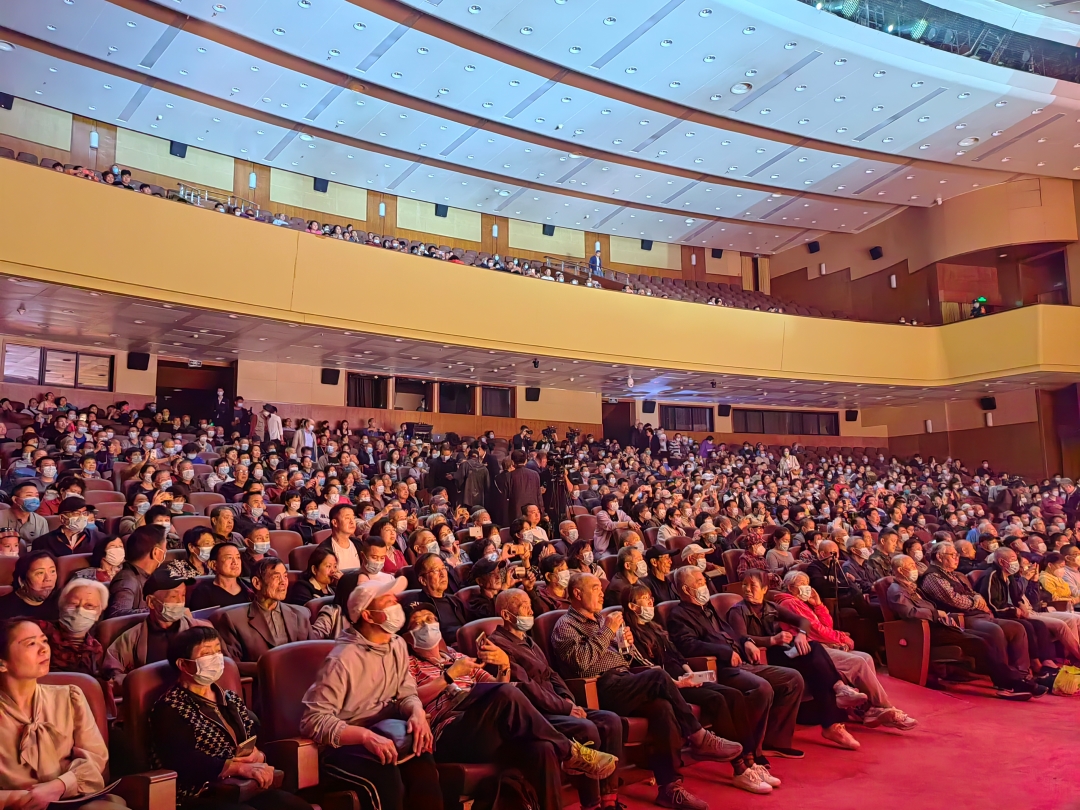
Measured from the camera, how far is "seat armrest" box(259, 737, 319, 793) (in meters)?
2.51

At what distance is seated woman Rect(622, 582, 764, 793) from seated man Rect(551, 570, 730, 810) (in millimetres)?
130

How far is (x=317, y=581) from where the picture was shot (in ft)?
13.4

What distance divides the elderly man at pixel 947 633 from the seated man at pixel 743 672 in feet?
5.34

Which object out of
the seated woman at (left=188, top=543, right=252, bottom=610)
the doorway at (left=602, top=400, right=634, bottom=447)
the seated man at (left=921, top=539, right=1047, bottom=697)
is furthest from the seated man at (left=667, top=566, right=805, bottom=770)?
the doorway at (left=602, top=400, right=634, bottom=447)

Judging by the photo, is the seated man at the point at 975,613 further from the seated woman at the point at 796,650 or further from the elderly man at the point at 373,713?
the elderly man at the point at 373,713

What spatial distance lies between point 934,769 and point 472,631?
2.13 m

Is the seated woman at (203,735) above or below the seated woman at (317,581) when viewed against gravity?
below

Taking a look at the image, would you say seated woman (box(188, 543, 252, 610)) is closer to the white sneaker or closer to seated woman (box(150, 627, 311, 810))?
seated woman (box(150, 627, 311, 810))

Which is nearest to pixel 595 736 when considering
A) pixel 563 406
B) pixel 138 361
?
pixel 138 361

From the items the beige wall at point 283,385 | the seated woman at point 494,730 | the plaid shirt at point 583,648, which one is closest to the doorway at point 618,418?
the beige wall at point 283,385

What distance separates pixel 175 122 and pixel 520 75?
514 centimetres

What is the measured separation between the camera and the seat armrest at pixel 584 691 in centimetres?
353

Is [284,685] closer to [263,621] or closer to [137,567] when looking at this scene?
[263,621]

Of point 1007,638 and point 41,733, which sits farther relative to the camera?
point 1007,638
